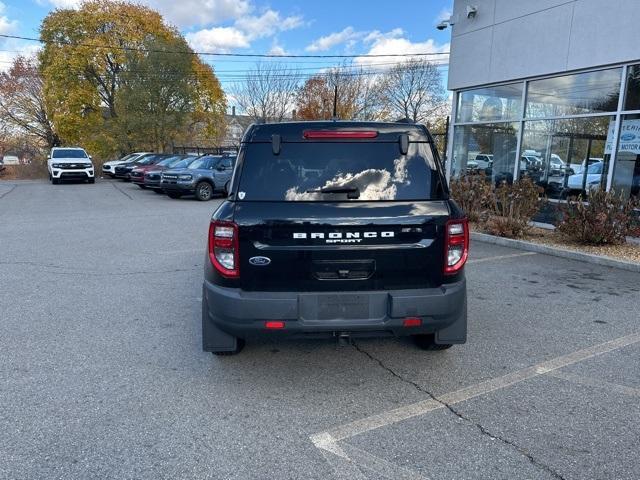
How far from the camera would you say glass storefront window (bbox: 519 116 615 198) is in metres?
10.2

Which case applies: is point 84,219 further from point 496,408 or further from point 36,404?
point 496,408

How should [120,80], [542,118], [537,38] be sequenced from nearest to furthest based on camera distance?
[537,38], [542,118], [120,80]

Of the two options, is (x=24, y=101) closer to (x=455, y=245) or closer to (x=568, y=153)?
(x=568, y=153)

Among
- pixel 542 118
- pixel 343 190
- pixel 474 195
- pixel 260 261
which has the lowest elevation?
pixel 260 261

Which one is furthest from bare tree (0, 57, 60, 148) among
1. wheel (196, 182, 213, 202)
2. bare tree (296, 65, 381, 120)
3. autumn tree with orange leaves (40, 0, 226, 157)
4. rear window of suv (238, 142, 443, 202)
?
rear window of suv (238, 142, 443, 202)

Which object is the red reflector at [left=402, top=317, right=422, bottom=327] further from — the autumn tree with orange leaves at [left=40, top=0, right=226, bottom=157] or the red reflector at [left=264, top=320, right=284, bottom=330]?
the autumn tree with orange leaves at [left=40, top=0, right=226, bottom=157]

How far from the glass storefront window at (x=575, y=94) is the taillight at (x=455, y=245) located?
8661 mm

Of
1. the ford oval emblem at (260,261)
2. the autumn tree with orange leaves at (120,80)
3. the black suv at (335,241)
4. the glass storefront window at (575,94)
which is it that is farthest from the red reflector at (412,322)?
the autumn tree with orange leaves at (120,80)

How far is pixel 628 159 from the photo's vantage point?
9.64m

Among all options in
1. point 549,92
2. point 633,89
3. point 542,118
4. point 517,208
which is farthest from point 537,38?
point 517,208

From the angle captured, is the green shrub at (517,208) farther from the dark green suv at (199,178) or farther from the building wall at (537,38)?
the dark green suv at (199,178)

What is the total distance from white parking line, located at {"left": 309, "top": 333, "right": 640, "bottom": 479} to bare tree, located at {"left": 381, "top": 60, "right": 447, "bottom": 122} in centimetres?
3996

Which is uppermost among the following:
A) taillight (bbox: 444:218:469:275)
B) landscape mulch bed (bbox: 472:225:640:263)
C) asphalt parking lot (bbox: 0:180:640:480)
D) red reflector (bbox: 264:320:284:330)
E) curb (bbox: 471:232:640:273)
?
taillight (bbox: 444:218:469:275)

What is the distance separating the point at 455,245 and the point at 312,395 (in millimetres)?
1474
